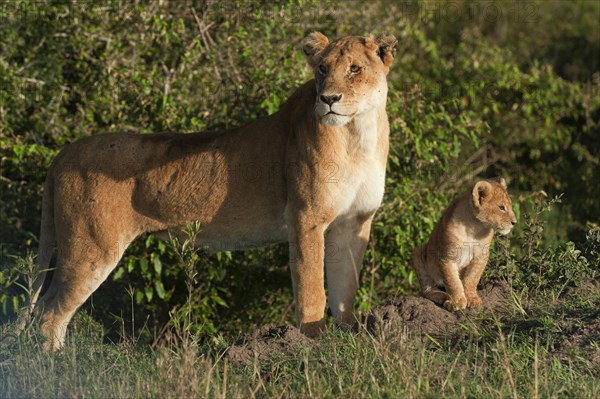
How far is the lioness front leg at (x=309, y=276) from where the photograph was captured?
6.46 meters

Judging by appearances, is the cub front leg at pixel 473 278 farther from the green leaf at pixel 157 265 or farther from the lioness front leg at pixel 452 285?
the green leaf at pixel 157 265

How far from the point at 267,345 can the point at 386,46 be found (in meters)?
2.07

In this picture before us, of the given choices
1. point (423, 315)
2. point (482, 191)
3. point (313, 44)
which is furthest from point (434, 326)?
point (313, 44)

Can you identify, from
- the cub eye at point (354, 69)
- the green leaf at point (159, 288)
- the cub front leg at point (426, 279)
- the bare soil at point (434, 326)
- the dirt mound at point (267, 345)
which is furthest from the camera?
the green leaf at point (159, 288)

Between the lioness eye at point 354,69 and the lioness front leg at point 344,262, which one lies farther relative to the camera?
the lioness front leg at point 344,262

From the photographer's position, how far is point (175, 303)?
378 inches

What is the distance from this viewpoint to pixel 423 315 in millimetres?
6305

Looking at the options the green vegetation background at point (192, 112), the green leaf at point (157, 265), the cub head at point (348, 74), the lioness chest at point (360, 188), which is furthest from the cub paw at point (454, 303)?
the green leaf at point (157, 265)

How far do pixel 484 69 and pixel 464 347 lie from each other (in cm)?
592

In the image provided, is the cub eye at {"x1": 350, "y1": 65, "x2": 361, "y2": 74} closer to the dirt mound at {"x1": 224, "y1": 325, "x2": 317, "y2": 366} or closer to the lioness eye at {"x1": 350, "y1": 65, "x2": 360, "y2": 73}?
the lioness eye at {"x1": 350, "y1": 65, "x2": 360, "y2": 73}

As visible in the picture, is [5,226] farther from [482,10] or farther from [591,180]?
[482,10]

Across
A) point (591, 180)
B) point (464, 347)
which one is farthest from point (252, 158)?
point (591, 180)

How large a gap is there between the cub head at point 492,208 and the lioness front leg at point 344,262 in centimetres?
81

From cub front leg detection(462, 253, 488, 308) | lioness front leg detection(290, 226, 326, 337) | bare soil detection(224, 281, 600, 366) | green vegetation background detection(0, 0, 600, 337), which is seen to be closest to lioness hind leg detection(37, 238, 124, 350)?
green vegetation background detection(0, 0, 600, 337)
